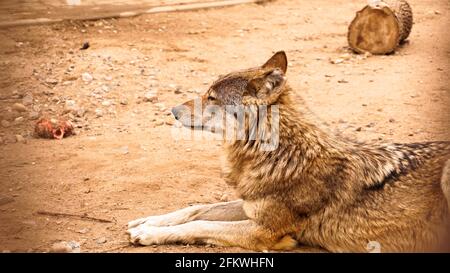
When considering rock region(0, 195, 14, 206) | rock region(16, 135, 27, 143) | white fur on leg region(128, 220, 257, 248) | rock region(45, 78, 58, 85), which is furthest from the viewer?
rock region(45, 78, 58, 85)

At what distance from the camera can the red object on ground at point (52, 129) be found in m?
6.13

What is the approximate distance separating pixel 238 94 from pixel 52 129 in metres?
2.79

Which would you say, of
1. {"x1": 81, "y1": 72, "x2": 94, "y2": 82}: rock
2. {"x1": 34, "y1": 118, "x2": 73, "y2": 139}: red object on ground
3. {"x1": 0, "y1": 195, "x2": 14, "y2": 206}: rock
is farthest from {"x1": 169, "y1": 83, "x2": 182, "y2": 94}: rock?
{"x1": 0, "y1": 195, "x2": 14, "y2": 206}: rock

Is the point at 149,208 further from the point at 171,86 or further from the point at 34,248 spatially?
the point at 171,86

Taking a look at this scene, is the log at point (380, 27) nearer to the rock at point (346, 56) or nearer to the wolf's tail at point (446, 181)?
the rock at point (346, 56)

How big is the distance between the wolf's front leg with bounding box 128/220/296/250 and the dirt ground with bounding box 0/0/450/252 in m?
0.07

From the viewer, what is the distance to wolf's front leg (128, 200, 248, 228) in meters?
4.36

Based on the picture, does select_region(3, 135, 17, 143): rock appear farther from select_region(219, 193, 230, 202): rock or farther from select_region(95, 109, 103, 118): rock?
select_region(219, 193, 230, 202): rock

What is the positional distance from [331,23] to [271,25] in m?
1.16

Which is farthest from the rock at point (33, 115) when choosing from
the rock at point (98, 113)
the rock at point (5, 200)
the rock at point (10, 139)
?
the rock at point (5, 200)

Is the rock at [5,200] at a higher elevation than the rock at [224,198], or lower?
higher

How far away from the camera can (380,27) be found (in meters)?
8.68

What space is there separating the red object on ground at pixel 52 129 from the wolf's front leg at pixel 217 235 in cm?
238
